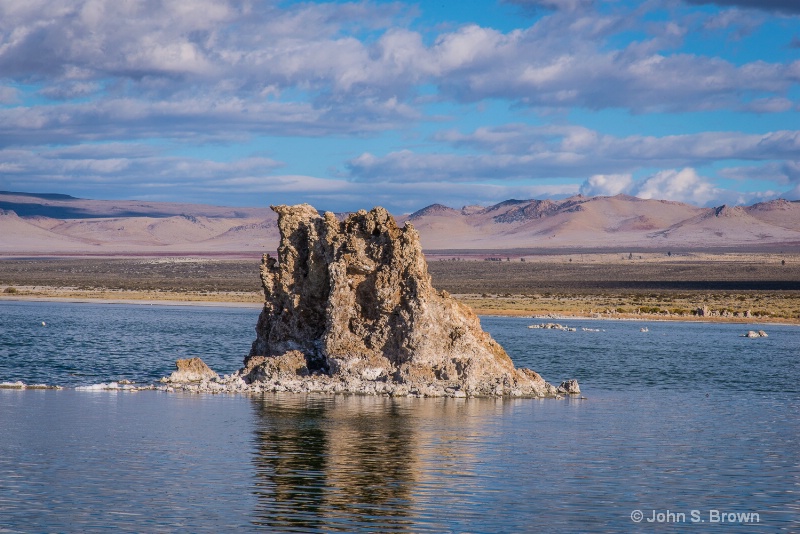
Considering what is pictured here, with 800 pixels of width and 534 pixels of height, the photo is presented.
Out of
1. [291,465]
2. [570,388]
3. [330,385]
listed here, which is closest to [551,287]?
[570,388]

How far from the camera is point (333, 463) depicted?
2033cm

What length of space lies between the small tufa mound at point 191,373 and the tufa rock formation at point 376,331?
1.24 meters

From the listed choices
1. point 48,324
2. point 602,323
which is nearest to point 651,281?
point 602,323

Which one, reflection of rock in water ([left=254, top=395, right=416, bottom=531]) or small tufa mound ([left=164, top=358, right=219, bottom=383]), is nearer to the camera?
reflection of rock in water ([left=254, top=395, right=416, bottom=531])

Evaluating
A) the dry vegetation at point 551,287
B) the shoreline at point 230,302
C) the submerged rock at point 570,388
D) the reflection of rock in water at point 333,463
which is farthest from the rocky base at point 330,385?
the dry vegetation at point 551,287

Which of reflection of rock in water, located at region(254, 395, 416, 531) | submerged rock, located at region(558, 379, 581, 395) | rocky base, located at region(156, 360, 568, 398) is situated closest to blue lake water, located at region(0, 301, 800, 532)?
reflection of rock in water, located at region(254, 395, 416, 531)

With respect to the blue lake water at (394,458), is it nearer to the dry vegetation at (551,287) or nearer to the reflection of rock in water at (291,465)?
the reflection of rock in water at (291,465)

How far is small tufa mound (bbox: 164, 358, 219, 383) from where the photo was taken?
31.7 metres

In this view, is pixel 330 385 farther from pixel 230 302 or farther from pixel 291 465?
pixel 230 302

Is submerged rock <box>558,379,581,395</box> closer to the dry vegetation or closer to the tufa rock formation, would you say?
the tufa rock formation

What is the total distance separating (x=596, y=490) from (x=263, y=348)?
1635 centimetres

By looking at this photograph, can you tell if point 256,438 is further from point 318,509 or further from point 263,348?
point 263,348

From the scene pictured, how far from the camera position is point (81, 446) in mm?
21281

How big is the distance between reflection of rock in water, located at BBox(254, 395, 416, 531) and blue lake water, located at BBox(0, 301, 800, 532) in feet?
0.16
